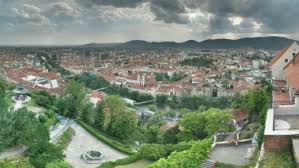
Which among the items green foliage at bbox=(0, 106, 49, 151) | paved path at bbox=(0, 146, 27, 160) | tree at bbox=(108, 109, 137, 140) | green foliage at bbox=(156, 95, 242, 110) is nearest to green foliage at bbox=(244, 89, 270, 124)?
tree at bbox=(108, 109, 137, 140)

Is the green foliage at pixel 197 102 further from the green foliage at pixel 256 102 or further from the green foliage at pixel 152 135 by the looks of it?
the green foliage at pixel 256 102

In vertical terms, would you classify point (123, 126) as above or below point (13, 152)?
below

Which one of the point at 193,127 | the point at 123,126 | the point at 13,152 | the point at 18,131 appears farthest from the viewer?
the point at 123,126

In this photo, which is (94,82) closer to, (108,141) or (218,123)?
(108,141)

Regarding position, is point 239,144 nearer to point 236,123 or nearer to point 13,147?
point 236,123

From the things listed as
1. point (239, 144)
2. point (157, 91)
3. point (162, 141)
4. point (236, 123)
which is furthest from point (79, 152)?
point (157, 91)

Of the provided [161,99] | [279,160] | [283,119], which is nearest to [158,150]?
[283,119]

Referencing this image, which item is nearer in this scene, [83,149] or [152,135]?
[83,149]

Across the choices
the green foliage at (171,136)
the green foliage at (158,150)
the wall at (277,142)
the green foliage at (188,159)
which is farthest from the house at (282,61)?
the wall at (277,142)
